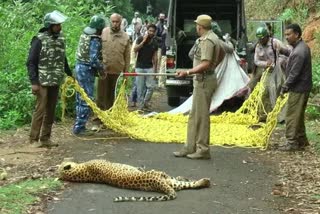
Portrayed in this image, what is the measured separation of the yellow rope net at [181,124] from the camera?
32.0 feet

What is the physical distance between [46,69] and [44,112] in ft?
2.17

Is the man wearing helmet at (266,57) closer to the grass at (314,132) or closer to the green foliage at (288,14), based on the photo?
the grass at (314,132)

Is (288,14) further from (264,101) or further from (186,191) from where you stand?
(186,191)

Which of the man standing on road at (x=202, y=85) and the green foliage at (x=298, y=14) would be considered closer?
the man standing on road at (x=202, y=85)

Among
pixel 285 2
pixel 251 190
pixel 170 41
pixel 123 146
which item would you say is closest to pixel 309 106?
pixel 170 41

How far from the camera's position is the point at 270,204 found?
6.36 metres

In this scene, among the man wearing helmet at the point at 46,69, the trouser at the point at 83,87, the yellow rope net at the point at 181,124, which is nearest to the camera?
the man wearing helmet at the point at 46,69

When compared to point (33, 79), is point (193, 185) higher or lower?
lower

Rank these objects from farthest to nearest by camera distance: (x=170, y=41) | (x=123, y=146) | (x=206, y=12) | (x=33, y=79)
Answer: (x=206, y=12), (x=170, y=41), (x=123, y=146), (x=33, y=79)

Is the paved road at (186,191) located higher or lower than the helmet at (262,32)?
lower

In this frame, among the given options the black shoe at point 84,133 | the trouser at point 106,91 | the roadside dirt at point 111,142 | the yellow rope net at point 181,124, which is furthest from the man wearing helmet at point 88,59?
the trouser at point 106,91

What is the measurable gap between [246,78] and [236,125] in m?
1.93

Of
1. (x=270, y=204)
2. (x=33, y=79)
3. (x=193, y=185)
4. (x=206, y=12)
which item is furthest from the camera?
(x=206, y=12)

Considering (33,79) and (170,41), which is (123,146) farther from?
(170,41)
